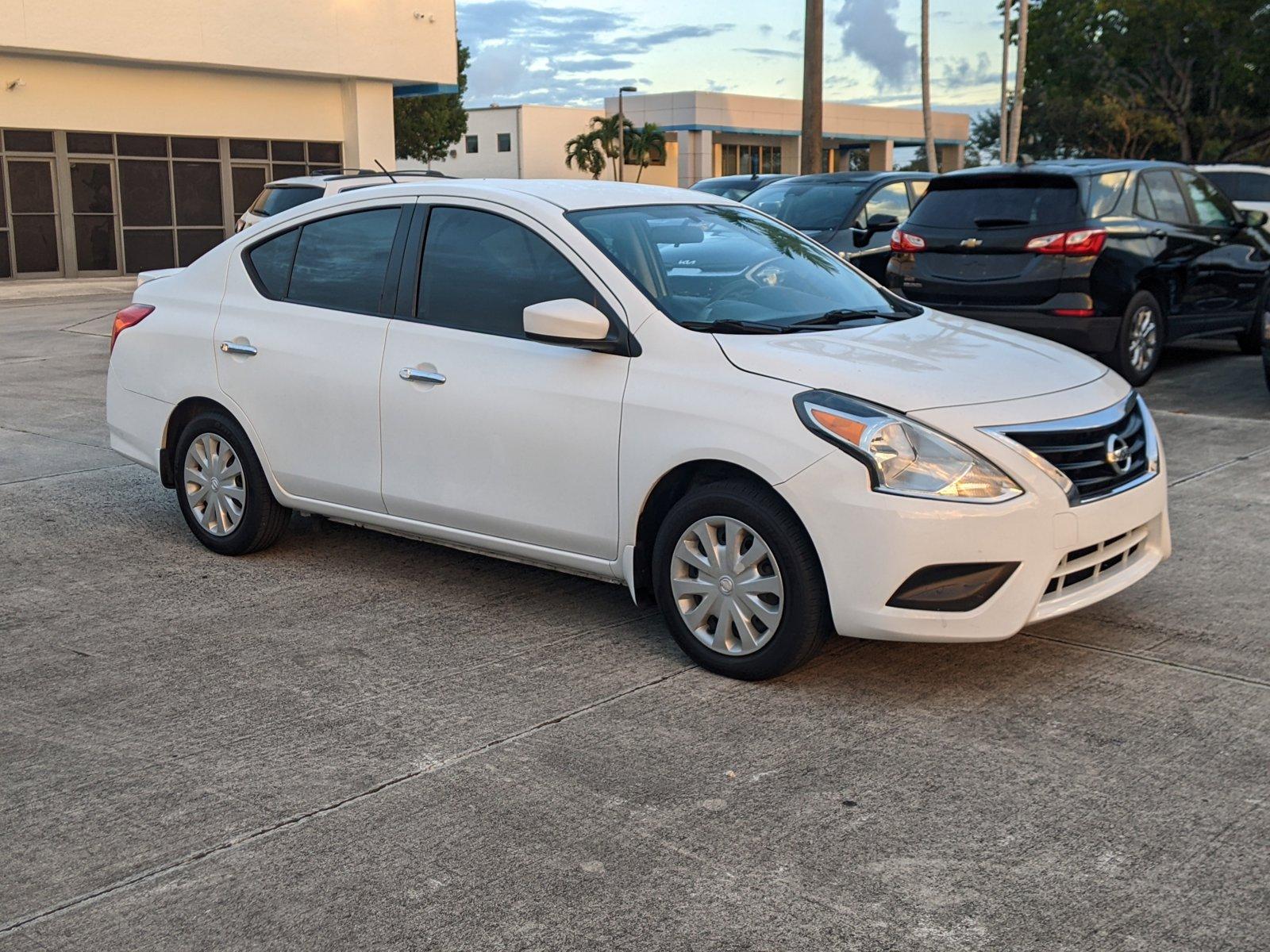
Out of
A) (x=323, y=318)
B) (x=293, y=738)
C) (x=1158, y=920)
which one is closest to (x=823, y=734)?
(x=1158, y=920)

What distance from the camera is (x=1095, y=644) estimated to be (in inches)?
208

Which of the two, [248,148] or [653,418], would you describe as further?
[248,148]

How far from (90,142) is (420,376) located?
27.6m

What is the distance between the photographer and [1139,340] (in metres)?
11.0

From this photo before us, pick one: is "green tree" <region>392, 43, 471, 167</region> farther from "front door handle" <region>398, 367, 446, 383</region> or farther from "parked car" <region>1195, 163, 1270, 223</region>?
"front door handle" <region>398, 367, 446, 383</region>

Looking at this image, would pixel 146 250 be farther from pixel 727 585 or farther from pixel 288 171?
pixel 727 585

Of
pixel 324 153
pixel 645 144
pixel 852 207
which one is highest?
pixel 645 144

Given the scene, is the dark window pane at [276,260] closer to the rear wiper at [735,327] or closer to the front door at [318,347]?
the front door at [318,347]

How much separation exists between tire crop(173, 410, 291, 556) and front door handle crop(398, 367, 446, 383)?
102 cm

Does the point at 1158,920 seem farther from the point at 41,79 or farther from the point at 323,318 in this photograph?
the point at 41,79

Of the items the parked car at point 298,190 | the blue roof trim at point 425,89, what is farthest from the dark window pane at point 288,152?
the parked car at point 298,190

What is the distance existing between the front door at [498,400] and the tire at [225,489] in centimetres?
85

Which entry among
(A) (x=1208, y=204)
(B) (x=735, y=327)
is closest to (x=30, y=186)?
(A) (x=1208, y=204)

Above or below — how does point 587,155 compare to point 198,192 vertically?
above
